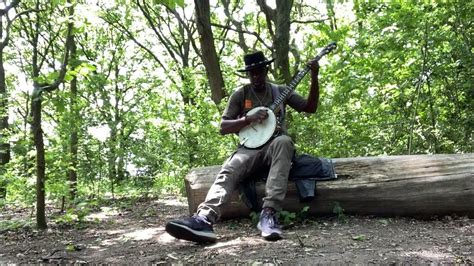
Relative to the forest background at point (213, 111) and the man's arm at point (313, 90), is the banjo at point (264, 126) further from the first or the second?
the forest background at point (213, 111)

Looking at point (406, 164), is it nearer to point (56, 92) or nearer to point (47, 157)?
point (56, 92)

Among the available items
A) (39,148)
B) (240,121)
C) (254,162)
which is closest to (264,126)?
(240,121)

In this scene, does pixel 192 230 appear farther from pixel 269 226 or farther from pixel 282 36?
pixel 282 36

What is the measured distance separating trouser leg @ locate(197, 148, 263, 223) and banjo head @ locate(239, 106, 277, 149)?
97 mm

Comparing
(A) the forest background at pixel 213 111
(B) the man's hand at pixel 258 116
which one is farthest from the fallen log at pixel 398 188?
(A) the forest background at pixel 213 111

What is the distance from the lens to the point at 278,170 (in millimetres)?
3965

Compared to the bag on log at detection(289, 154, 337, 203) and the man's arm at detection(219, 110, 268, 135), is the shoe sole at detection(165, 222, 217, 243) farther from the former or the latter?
the man's arm at detection(219, 110, 268, 135)

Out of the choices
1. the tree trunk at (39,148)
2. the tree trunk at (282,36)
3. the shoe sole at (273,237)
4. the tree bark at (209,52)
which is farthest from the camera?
the tree trunk at (282,36)

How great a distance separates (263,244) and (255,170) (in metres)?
1.11

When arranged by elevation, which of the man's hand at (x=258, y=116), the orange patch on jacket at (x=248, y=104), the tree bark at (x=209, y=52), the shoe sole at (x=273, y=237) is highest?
the tree bark at (x=209, y=52)

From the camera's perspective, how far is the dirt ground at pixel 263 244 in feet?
9.64

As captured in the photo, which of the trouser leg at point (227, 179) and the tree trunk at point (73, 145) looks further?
the tree trunk at point (73, 145)

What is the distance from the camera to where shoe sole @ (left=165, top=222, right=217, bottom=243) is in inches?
133

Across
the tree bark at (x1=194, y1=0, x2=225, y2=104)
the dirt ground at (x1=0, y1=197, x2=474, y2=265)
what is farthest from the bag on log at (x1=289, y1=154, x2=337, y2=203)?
the tree bark at (x1=194, y1=0, x2=225, y2=104)
